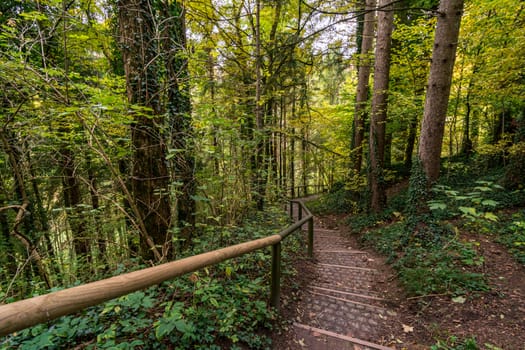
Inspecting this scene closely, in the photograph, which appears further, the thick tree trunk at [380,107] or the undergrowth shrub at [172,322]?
the thick tree trunk at [380,107]

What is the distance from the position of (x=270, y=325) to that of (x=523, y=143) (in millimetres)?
6458

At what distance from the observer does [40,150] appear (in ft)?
11.1

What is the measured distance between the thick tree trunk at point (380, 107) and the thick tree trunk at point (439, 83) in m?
2.11

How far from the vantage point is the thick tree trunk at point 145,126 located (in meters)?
2.62

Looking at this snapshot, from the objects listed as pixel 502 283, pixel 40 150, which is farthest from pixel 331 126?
pixel 40 150

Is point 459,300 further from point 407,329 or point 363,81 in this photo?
point 363,81

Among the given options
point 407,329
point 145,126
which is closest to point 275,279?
point 407,329

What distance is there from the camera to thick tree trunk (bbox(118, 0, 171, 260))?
2.62m

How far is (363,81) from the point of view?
7.70 m

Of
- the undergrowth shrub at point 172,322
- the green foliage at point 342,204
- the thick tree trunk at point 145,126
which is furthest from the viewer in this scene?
the green foliage at point 342,204

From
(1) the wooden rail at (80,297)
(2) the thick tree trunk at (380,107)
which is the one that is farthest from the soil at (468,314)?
(2) the thick tree trunk at (380,107)

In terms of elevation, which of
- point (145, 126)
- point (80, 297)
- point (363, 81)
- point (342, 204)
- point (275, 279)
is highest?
point (363, 81)

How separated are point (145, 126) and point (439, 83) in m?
5.07

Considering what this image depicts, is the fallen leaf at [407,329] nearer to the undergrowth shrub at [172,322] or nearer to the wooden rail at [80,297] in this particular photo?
the undergrowth shrub at [172,322]
